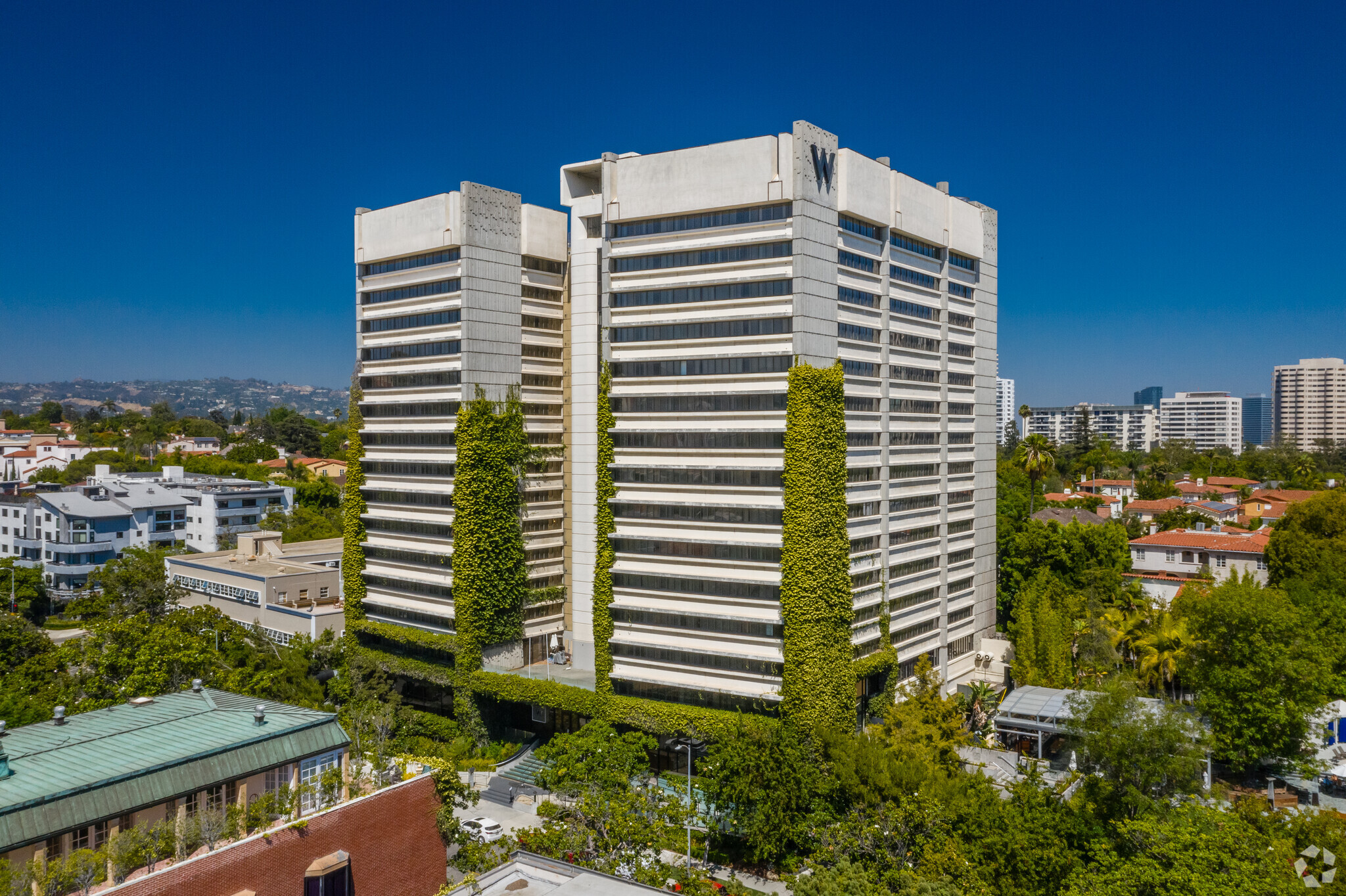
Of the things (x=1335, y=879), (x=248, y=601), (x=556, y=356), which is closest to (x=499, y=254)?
(x=556, y=356)

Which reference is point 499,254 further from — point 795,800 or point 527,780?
point 795,800

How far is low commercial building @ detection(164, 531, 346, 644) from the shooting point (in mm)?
70312

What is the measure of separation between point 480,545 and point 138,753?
2983cm

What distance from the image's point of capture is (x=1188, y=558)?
260ft

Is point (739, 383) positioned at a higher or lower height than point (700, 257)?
lower

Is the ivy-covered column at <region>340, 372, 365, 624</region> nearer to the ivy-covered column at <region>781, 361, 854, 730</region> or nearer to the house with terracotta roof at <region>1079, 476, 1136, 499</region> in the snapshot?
the ivy-covered column at <region>781, 361, 854, 730</region>

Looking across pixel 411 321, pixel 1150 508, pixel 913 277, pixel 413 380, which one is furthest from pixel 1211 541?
pixel 411 321

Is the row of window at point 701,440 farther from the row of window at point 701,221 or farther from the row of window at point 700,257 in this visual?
the row of window at point 701,221

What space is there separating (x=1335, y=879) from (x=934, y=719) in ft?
64.5

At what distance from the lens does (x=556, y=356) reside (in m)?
64.8

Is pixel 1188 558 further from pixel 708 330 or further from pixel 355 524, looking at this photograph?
pixel 355 524

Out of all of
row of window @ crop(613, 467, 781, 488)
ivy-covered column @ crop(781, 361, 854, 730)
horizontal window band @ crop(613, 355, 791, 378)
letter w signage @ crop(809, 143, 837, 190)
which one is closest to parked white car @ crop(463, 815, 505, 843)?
ivy-covered column @ crop(781, 361, 854, 730)

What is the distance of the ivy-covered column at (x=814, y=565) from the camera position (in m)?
47.8

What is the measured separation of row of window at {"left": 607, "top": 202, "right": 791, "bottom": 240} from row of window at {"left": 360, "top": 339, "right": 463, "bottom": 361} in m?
13.7
